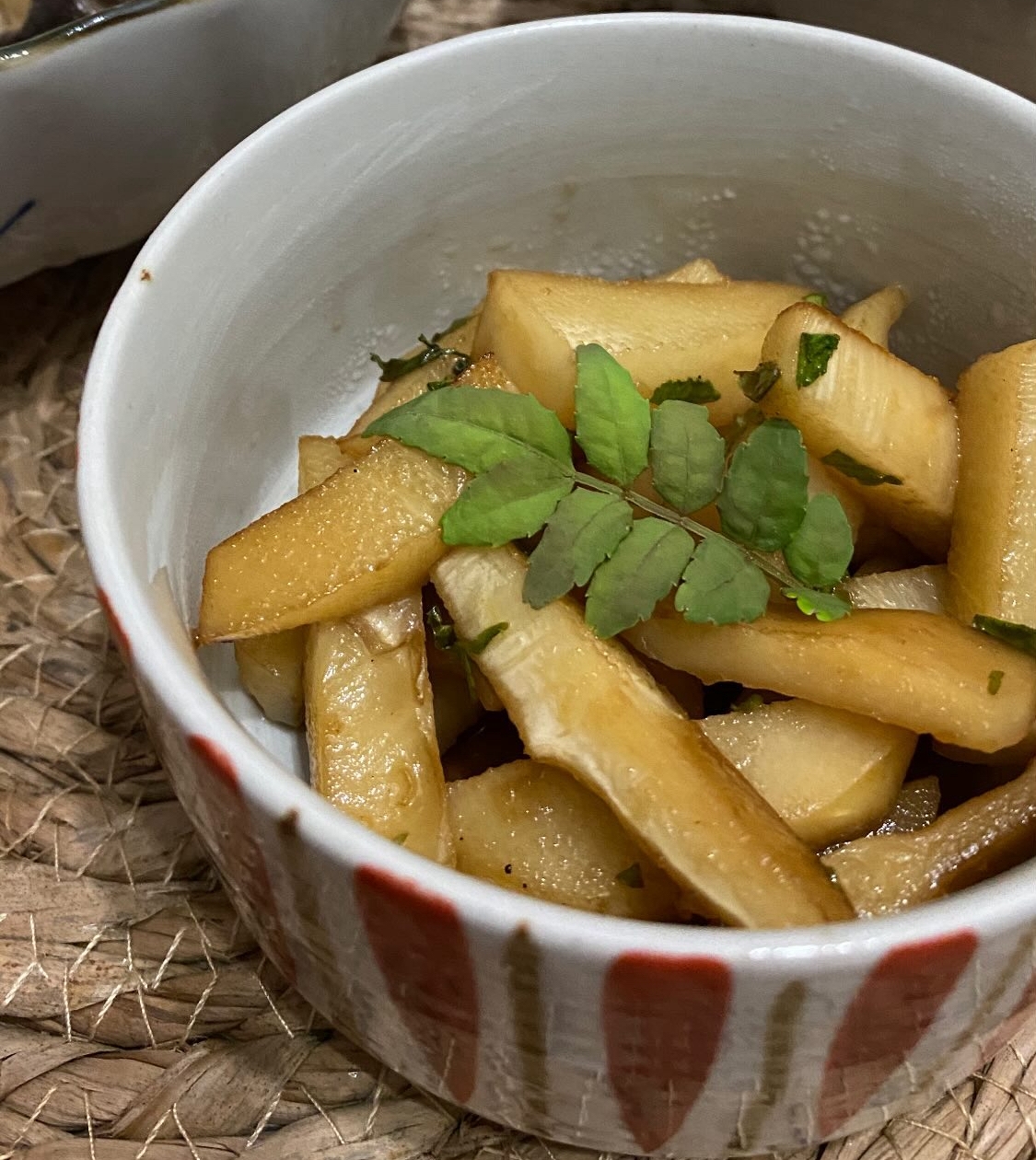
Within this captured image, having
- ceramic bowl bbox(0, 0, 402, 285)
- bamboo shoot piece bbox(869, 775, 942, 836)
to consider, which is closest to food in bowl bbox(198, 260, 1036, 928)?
bamboo shoot piece bbox(869, 775, 942, 836)

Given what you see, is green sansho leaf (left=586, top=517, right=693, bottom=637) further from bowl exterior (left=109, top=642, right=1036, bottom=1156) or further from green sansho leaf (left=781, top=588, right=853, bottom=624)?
bowl exterior (left=109, top=642, right=1036, bottom=1156)

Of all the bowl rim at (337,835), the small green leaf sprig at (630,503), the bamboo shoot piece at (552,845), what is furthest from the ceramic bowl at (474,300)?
the small green leaf sprig at (630,503)

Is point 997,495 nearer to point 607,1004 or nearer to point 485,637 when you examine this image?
point 485,637

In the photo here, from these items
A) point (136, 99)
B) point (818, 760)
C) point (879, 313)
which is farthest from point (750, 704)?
point (136, 99)

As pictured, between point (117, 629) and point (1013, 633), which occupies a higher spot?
point (117, 629)

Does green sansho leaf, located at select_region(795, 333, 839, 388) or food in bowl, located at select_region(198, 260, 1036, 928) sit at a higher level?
green sansho leaf, located at select_region(795, 333, 839, 388)

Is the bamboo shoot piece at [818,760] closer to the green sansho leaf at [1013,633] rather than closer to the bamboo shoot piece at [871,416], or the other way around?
the green sansho leaf at [1013,633]

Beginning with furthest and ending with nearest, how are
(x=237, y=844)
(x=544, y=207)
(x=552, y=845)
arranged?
(x=544, y=207) → (x=552, y=845) → (x=237, y=844)
